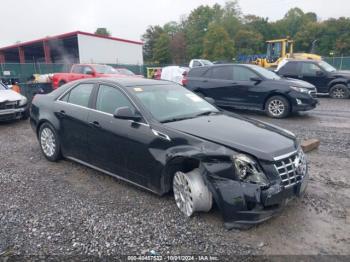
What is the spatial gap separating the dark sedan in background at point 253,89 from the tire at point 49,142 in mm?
6155

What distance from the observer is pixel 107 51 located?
37.2 m

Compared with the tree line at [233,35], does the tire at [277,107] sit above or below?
below

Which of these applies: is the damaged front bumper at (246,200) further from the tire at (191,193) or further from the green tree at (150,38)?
the green tree at (150,38)

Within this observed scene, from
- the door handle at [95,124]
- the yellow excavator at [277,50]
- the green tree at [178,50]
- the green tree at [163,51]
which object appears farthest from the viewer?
the green tree at [178,50]

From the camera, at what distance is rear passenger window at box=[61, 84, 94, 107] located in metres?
4.82

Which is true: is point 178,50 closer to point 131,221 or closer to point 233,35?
point 233,35

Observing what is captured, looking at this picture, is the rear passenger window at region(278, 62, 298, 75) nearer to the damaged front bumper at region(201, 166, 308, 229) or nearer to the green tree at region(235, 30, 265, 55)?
the damaged front bumper at region(201, 166, 308, 229)

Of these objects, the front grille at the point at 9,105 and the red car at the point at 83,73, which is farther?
the red car at the point at 83,73

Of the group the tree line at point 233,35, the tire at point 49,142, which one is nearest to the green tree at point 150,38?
the tree line at point 233,35

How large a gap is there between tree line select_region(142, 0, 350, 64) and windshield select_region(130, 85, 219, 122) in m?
48.6

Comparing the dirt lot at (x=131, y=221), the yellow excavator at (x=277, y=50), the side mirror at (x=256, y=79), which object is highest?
the yellow excavator at (x=277, y=50)

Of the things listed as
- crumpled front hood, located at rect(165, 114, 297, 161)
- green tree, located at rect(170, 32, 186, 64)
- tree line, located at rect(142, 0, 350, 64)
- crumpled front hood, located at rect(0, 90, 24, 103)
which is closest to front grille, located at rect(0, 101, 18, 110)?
crumpled front hood, located at rect(0, 90, 24, 103)

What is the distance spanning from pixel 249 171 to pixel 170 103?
66.7 inches

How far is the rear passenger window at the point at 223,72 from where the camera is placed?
10110mm
